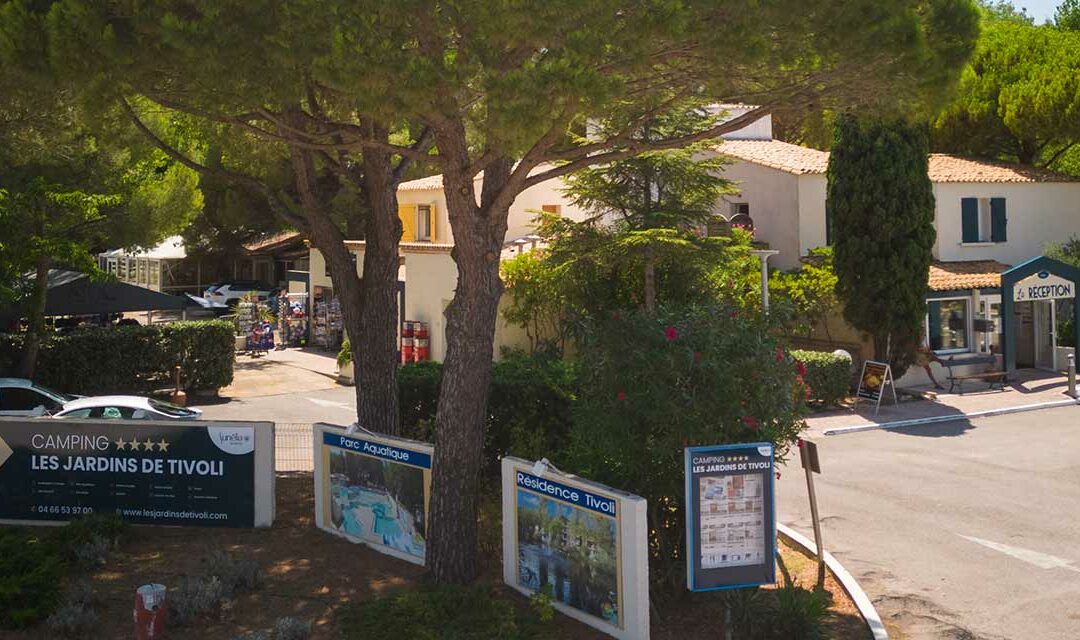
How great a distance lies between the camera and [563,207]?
29.9 meters

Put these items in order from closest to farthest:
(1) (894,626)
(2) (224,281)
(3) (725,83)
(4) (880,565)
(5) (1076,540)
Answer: (1) (894,626)
(3) (725,83)
(4) (880,565)
(5) (1076,540)
(2) (224,281)

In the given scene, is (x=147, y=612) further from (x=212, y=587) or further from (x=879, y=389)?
(x=879, y=389)

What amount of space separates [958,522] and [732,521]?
569 cm

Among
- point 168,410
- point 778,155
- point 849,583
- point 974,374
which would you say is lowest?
point 849,583

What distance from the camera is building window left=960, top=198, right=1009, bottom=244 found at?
1101 inches

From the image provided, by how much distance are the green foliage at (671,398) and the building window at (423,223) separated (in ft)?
71.6

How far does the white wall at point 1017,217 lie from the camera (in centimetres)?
2770

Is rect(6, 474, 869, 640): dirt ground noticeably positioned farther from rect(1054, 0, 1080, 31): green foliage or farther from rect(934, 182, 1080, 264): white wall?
rect(1054, 0, 1080, 31): green foliage

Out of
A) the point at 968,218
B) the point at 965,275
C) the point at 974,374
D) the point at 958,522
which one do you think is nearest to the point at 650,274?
the point at 958,522

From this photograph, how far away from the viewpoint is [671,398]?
952 centimetres

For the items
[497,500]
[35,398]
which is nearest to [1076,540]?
[497,500]

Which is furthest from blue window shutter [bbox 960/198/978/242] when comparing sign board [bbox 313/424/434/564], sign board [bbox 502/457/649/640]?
sign board [bbox 502/457/649/640]

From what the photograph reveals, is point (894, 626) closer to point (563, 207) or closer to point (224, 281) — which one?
point (563, 207)

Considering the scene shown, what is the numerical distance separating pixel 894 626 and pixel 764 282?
13.5m
